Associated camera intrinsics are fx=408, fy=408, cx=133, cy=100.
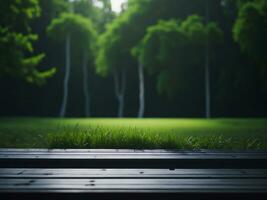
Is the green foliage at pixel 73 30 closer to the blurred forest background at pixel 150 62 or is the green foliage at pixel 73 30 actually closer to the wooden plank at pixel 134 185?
the blurred forest background at pixel 150 62

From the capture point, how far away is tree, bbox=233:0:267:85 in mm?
28406

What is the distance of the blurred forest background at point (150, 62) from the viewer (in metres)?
31.2

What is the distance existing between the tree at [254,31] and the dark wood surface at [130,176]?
79.2 ft

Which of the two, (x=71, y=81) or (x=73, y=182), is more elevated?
(x=71, y=81)

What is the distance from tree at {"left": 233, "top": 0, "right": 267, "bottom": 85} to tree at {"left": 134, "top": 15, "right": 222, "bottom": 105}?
130 inches

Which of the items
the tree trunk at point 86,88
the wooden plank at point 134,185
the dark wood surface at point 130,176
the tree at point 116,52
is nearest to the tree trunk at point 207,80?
the tree at point 116,52

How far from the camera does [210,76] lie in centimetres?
3478

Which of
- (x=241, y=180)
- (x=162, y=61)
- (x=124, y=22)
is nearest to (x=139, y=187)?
(x=241, y=180)

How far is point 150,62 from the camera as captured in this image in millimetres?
32031

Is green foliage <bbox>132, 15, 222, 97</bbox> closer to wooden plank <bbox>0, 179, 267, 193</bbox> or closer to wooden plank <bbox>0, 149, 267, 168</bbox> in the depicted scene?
wooden plank <bbox>0, 149, 267, 168</bbox>

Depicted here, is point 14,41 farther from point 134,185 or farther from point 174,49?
point 134,185

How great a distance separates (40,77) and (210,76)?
50.0 ft

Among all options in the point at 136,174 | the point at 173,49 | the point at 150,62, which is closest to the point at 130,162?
the point at 136,174

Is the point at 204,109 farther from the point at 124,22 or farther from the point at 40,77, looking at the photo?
the point at 40,77
